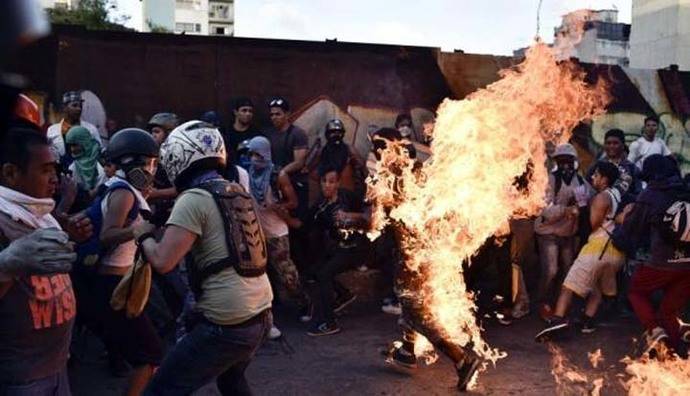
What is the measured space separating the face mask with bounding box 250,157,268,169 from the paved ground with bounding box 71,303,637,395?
1701 mm

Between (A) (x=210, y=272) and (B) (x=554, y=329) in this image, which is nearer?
(A) (x=210, y=272)

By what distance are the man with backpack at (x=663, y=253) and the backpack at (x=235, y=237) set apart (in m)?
4.23

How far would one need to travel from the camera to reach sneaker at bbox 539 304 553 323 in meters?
8.43

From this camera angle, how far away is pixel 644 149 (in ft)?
32.8

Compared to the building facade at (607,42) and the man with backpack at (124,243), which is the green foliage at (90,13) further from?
the man with backpack at (124,243)

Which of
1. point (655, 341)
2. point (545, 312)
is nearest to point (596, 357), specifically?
point (655, 341)

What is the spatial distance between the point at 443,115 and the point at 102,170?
339 centimetres

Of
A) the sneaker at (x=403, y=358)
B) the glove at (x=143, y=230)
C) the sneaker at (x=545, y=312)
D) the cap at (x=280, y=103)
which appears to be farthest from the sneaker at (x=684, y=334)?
the glove at (x=143, y=230)

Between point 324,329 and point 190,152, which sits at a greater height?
point 190,152

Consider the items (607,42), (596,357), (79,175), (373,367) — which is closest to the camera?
(373,367)

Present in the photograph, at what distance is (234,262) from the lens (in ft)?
13.4

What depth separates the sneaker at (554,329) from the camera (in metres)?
7.68

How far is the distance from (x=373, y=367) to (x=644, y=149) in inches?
212

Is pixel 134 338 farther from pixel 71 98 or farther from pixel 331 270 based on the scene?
pixel 71 98
